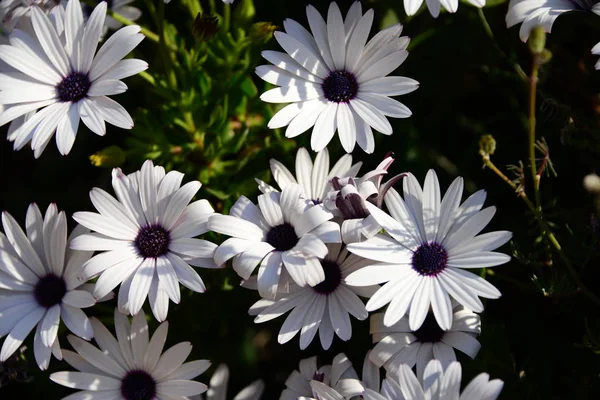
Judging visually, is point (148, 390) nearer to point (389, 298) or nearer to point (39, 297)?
point (39, 297)

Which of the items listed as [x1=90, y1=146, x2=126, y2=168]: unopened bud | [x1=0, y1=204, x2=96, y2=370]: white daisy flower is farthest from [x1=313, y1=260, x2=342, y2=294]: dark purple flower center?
[x1=90, y1=146, x2=126, y2=168]: unopened bud

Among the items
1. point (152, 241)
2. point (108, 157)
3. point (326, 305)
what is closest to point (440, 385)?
point (326, 305)

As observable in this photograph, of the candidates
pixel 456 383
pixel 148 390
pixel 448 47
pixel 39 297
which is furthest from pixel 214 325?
pixel 448 47

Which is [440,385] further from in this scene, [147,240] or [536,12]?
[536,12]

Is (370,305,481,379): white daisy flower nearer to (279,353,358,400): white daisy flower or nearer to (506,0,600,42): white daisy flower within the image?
(279,353,358,400): white daisy flower

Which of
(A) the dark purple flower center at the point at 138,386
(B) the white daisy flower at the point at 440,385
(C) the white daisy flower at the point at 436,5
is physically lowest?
(B) the white daisy flower at the point at 440,385

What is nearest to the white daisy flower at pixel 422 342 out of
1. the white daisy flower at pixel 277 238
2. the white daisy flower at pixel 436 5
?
the white daisy flower at pixel 277 238

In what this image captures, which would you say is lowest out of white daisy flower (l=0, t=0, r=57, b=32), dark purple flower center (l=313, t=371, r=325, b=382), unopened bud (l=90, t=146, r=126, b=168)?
dark purple flower center (l=313, t=371, r=325, b=382)

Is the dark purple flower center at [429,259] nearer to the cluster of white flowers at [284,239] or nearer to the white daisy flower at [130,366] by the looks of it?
the cluster of white flowers at [284,239]
